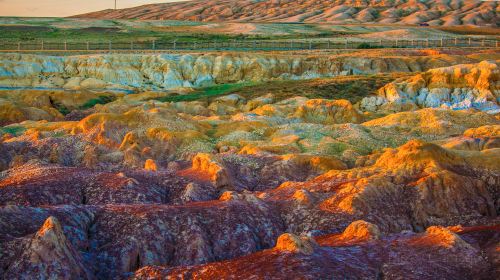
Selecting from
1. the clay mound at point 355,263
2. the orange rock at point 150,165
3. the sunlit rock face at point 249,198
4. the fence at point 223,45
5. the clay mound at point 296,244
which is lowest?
the fence at point 223,45

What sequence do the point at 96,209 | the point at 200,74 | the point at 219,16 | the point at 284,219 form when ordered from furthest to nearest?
the point at 219,16
the point at 200,74
the point at 284,219
the point at 96,209

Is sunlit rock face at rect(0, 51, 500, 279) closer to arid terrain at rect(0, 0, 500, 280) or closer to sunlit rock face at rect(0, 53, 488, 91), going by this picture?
arid terrain at rect(0, 0, 500, 280)

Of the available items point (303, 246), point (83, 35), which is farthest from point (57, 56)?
point (303, 246)

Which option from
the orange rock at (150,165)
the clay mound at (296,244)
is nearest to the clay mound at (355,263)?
the clay mound at (296,244)

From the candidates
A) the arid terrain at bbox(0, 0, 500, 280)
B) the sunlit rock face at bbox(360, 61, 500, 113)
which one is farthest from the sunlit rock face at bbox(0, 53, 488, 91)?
the sunlit rock face at bbox(360, 61, 500, 113)

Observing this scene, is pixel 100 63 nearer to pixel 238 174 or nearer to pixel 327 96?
pixel 327 96

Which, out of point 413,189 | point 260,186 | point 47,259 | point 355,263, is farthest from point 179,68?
point 355,263

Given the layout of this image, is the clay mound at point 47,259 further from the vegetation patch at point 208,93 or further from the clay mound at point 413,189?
the vegetation patch at point 208,93

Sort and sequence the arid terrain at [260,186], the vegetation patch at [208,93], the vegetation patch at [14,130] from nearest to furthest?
the arid terrain at [260,186] → the vegetation patch at [14,130] → the vegetation patch at [208,93]
